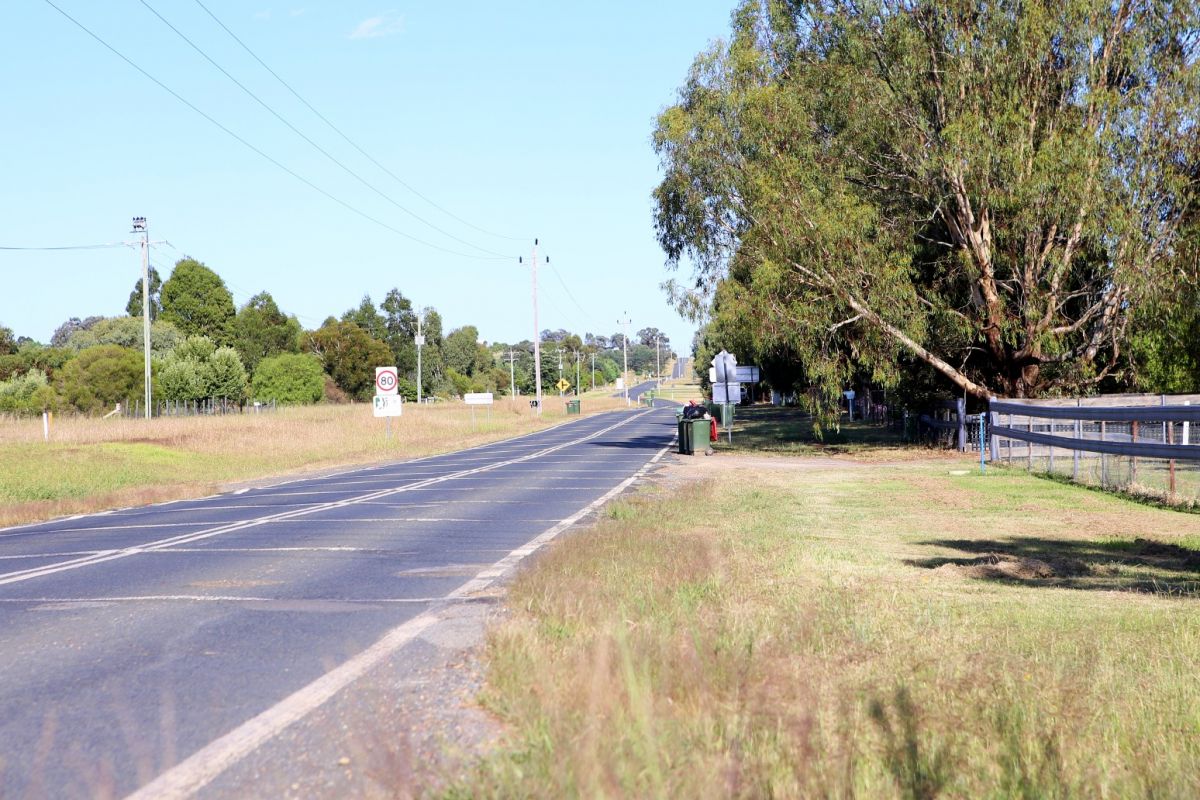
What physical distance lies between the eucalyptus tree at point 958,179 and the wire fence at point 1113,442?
500cm

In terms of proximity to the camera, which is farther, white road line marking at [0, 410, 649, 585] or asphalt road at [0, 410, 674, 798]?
white road line marking at [0, 410, 649, 585]

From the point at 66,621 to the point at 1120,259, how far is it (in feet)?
93.1

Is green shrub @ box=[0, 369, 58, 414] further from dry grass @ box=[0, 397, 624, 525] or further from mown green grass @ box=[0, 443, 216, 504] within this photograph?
mown green grass @ box=[0, 443, 216, 504]

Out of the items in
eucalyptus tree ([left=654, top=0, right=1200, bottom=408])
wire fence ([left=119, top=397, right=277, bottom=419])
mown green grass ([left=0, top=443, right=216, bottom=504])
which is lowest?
mown green grass ([left=0, top=443, right=216, bottom=504])

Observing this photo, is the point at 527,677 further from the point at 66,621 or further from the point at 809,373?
the point at 809,373

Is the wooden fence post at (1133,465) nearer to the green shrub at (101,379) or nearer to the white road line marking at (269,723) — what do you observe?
the white road line marking at (269,723)

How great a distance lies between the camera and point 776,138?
34125 mm

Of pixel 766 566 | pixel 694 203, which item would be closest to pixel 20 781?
pixel 766 566

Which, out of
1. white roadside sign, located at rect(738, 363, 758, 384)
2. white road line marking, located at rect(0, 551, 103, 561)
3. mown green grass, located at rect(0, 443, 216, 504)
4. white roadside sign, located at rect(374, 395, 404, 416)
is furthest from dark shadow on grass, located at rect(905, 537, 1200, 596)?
white roadside sign, located at rect(738, 363, 758, 384)

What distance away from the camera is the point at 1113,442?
17797 mm

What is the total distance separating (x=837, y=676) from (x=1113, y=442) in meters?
13.4

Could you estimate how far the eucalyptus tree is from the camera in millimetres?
29688

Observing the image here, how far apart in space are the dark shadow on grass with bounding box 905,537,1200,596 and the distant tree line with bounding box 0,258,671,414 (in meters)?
75.0

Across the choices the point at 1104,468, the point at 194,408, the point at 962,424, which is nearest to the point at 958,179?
the point at 962,424
